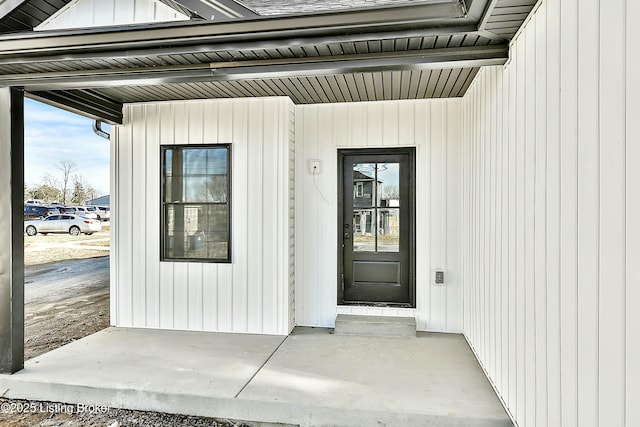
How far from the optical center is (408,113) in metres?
4.23

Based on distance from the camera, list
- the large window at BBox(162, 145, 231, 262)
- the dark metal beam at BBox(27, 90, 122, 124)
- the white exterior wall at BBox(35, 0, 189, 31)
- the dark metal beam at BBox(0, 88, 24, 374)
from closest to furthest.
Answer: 1. the white exterior wall at BBox(35, 0, 189, 31)
2. the dark metal beam at BBox(0, 88, 24, 374)
3. the dark metal beam at BBox(27, 90, 122, 124)
4. the large window at BBox(162, 145, 231, 262)

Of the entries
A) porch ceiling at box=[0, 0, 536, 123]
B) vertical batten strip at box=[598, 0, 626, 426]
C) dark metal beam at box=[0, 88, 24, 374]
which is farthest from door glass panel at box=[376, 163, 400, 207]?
dark metal beam at box=[0, 88, 24, 374]

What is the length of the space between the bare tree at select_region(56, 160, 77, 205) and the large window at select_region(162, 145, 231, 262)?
8223mm

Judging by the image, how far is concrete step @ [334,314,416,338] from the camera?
397 cm

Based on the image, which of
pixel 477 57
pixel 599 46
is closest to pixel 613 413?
pixel 599 46

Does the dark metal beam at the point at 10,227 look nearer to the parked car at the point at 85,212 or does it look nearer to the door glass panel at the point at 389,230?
the door glass panel at the point at 389,230

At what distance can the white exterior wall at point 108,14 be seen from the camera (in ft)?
8.30

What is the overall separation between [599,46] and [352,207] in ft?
10.3

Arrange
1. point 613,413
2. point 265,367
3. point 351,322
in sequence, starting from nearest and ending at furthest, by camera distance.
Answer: point 613,413 → point 265,367 → point 351,322

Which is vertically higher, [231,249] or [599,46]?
[599,46]

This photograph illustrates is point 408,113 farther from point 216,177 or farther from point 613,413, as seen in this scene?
point 613,413

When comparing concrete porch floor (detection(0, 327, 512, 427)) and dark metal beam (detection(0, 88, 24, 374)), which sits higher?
dark metal beam (detection(0, 88, 24, 374))

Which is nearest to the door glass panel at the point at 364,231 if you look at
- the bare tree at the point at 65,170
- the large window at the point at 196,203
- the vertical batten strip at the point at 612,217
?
the large window at the point at 196,203

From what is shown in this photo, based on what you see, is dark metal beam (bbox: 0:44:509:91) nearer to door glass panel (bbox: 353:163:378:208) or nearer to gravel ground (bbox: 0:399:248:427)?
door glass panel (bbox: 353:163:378:208)
